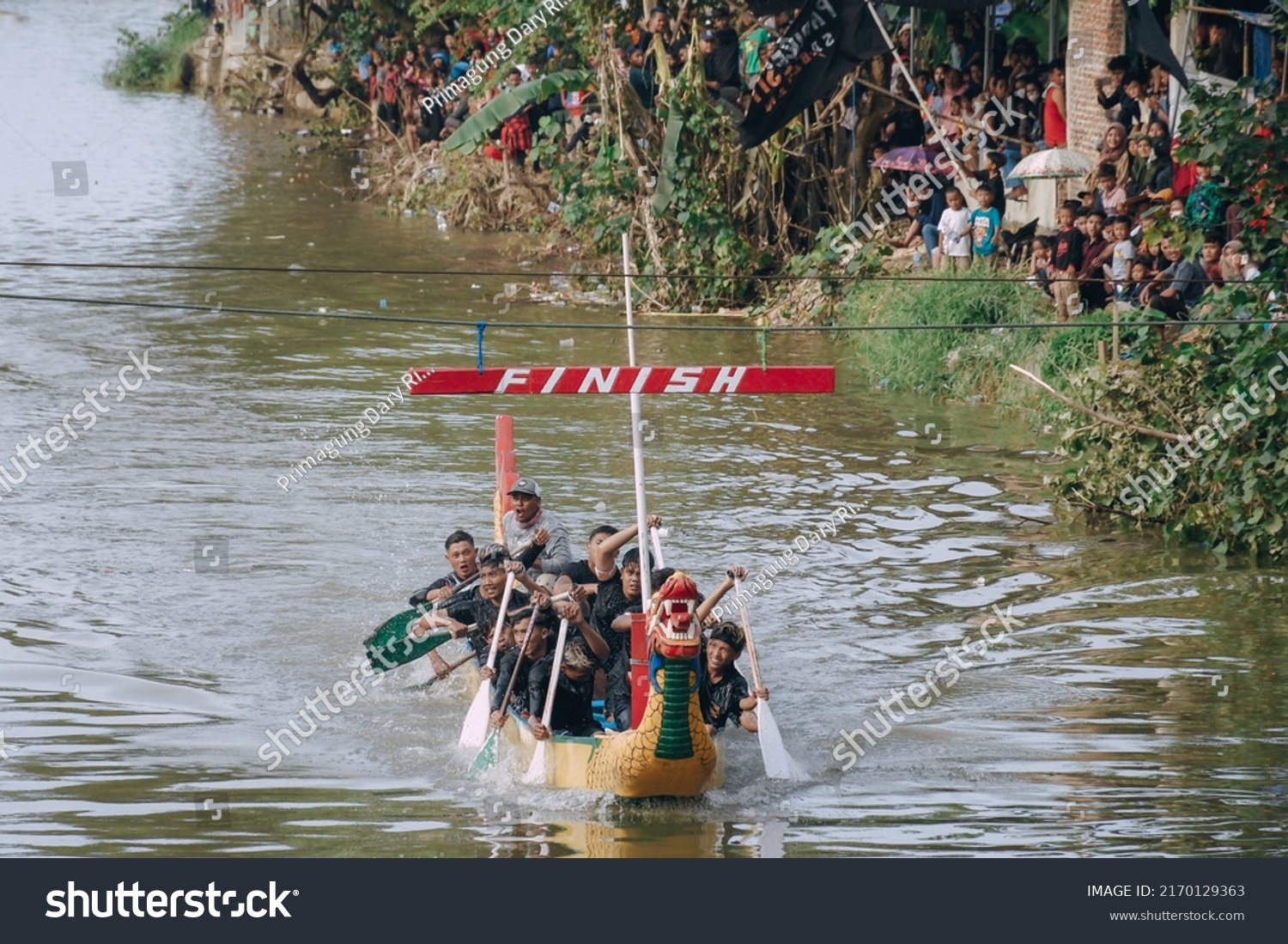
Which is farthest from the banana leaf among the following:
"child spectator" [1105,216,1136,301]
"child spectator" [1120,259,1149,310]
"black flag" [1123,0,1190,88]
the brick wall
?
"child spectator" [1120,259,1149,310]

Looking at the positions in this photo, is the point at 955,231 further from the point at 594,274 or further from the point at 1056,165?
the point at 594,274

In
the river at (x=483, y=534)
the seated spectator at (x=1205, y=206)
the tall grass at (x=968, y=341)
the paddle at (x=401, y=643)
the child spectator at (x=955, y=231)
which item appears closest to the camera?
the river at (x=483, y=534)

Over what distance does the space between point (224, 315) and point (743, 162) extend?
22.7 feet

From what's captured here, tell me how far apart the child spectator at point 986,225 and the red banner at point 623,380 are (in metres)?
10.3

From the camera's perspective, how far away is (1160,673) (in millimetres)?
13719

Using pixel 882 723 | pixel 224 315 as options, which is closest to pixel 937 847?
pixel 882 723

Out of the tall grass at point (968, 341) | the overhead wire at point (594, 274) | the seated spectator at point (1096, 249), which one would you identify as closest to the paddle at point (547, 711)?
the overhead wire at point (594, 274)

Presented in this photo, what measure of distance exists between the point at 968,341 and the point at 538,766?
1059 centimetres

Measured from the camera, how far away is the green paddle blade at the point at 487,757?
11992mm

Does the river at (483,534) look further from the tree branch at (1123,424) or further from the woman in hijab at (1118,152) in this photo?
the woman in hijab at (1118,152)

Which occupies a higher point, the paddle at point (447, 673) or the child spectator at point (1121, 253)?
the child spectator at point (1121, 253)

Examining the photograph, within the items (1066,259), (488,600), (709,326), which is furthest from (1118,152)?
(488,600)

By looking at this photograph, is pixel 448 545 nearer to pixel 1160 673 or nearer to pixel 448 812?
pixel 448 812

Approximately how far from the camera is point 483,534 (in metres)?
17.0
